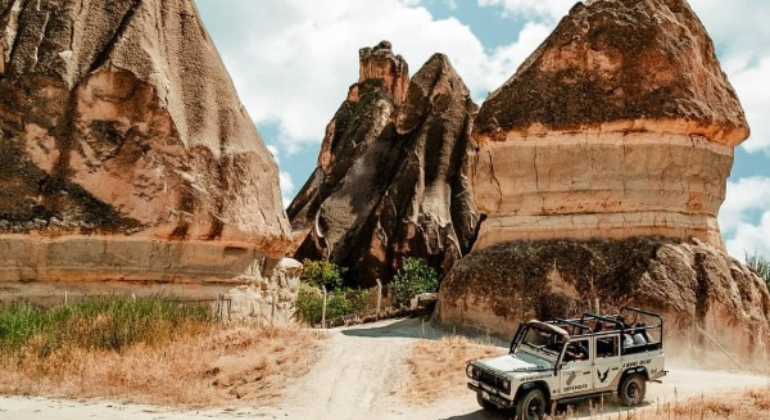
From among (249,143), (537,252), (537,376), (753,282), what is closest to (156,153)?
(249,143)

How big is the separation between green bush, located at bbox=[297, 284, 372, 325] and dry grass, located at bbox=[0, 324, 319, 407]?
949cm

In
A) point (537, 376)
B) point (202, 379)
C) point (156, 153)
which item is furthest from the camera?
point (156, 153)

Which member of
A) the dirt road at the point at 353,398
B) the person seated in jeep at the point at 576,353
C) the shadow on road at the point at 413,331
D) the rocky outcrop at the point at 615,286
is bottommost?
the dirt road at the point at 353,398

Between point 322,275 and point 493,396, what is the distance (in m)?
21.1

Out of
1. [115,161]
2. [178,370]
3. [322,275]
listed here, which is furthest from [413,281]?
[178,370]

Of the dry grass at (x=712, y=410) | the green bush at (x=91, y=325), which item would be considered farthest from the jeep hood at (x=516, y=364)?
the green bush at (x=91, y=325)

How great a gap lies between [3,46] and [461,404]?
9.01 meters

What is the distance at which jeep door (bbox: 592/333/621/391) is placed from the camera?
28.7 feet

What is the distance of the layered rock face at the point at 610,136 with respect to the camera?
1343cm

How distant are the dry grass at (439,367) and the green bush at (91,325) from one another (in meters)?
3.22

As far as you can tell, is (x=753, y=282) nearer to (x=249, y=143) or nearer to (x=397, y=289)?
(x=249, y=143)

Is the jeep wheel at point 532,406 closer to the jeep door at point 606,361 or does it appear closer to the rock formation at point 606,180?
the jeep door at point 606,361

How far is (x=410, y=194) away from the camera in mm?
32188

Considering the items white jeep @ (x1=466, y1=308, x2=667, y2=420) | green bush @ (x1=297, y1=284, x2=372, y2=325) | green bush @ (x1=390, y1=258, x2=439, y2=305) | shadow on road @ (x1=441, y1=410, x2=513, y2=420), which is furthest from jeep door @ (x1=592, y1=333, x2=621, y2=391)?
green bush @ (x1=390, y1=258, x2=439, y2=305)
